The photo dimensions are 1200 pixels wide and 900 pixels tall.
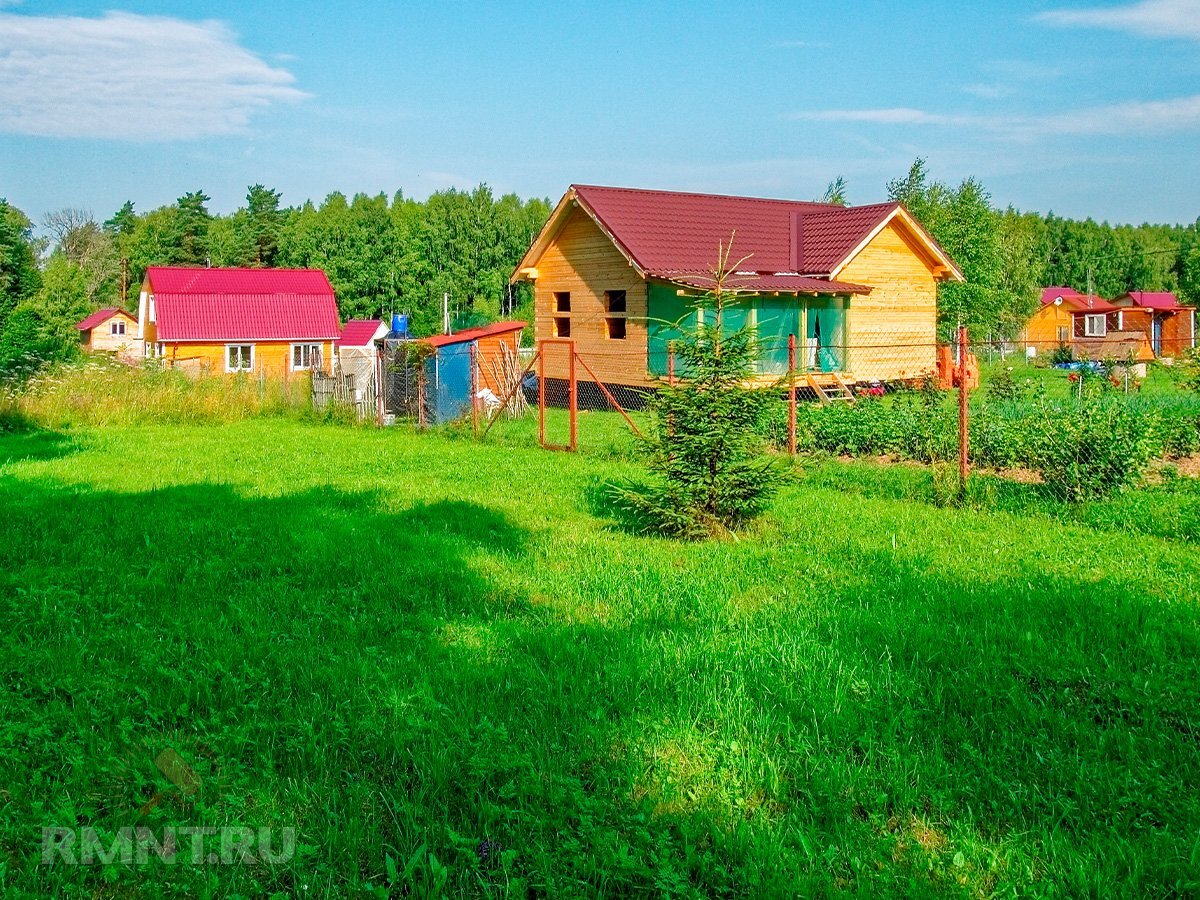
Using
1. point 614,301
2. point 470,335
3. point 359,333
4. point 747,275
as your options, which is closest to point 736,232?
point 747,275

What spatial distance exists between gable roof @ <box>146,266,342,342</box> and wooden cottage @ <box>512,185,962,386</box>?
2211cm

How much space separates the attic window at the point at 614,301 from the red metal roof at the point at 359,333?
34948 millimetres

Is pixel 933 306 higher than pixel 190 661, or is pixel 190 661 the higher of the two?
pixel 933 306

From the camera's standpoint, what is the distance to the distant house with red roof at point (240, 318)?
45031 mm

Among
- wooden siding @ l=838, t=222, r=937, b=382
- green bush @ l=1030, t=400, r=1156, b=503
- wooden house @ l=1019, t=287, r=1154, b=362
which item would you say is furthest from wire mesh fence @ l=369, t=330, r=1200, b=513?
wooden house @ l=1019, t=287, r=1154, b=362

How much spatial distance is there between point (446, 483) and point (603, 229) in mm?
14387

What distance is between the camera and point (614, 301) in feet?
86.5

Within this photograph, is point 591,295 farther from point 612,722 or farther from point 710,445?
point 612,722

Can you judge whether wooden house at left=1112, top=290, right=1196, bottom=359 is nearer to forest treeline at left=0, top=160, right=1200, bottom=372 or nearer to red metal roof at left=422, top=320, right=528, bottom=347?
forest treeline at left=0, top=160, right=1200, bottom=372

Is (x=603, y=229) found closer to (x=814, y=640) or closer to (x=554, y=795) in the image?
(x=814, y=640)

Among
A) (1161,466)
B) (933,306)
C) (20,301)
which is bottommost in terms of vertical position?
(1161,466)

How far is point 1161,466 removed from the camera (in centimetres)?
1238

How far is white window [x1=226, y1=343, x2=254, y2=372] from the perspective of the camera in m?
46.2

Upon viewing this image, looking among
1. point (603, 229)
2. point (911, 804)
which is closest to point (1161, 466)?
point (911, 804)
